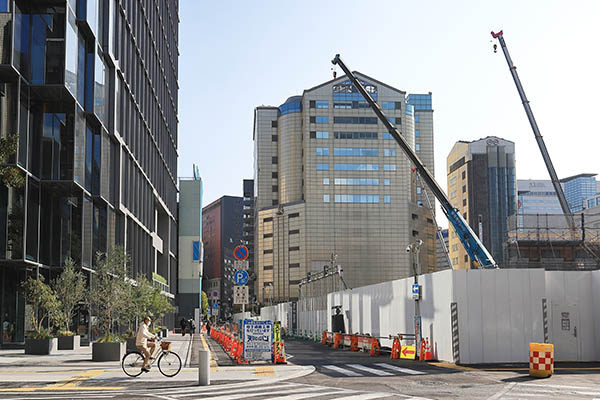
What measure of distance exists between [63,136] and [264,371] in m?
20.0

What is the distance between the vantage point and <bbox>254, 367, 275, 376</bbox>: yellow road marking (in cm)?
2142

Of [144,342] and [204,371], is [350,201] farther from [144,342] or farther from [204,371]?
[204,371]

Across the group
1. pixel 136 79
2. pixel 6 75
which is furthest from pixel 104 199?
pixel 136 79

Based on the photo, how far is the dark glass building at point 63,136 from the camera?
Result: 32.7 meters

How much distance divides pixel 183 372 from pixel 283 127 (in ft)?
425

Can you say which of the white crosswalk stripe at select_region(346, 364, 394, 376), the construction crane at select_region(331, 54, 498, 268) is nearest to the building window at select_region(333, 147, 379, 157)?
the construction crane at select_region(331, 54, 498, 268)

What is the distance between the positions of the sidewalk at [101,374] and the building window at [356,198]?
368ft

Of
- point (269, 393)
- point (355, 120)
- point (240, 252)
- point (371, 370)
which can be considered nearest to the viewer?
point (269, 393)

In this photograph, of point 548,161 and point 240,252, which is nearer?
point 240,252

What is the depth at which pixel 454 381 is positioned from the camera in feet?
62.8

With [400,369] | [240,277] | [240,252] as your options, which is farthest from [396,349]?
[240,252]

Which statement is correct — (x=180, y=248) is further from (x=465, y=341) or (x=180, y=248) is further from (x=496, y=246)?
(x=465, y=341)

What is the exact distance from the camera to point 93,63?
39719 mm

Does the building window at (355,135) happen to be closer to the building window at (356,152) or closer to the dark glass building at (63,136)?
the building window at (356,152)
